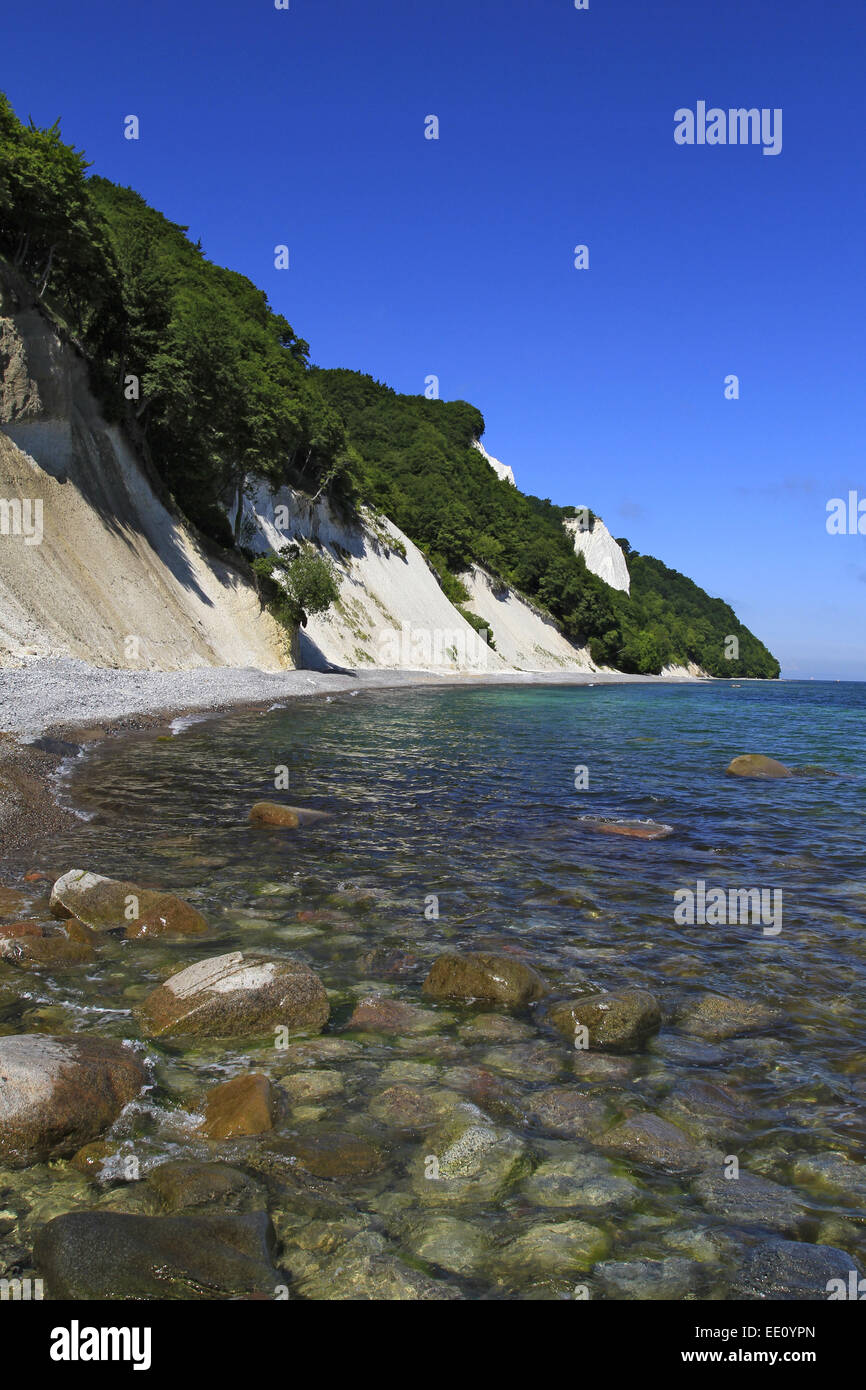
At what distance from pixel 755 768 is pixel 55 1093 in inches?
820

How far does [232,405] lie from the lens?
46312 mm

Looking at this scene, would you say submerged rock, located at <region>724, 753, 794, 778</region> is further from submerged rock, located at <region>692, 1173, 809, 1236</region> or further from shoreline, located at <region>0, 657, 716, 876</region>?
submerged rock, located at <region>692, 1173, 809, 1236</region>

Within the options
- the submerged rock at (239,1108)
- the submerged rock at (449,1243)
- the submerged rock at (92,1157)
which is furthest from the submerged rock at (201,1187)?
the submerged rock at (449,1243)

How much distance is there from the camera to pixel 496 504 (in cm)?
11244

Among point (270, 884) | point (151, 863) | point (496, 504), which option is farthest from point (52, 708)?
point (496, 504)

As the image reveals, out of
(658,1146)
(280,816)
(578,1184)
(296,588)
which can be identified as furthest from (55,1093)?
(296,588)

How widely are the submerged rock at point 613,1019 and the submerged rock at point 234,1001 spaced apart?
209 centimetres

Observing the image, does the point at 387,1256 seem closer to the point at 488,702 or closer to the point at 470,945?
the point at 470,945

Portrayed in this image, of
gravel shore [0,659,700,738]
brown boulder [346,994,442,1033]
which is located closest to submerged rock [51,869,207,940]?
brown boulder [346,994,442,1033]

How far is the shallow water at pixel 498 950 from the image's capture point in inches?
183

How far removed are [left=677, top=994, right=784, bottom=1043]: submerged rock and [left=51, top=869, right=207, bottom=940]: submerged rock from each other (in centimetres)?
501

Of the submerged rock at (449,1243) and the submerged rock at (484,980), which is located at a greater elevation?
the submerged rock at (484,980)

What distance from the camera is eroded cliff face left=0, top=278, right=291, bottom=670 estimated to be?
28.6 meters

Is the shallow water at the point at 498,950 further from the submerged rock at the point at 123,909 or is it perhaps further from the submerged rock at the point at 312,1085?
the submerged rock at the point at 123,909
